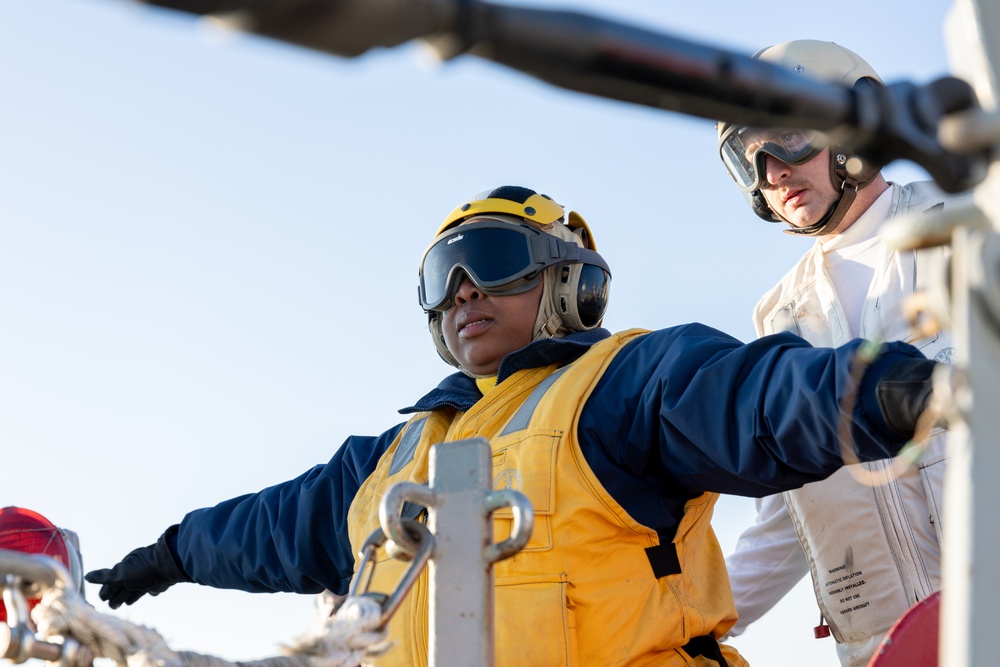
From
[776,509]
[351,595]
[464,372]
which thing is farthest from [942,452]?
[351,595]

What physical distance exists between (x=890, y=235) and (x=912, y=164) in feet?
0.38

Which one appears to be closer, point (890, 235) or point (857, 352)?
point (890, 235)

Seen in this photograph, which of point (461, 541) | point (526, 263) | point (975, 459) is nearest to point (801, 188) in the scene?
point (526, 263)

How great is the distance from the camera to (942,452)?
13.2ft

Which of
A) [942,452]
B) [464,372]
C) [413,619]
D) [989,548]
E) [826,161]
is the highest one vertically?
[826,161]

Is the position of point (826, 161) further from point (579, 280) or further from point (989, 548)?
point (989, 548)

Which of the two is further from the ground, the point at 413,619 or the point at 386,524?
the point at 413,619

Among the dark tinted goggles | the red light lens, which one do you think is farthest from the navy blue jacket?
the red light lens

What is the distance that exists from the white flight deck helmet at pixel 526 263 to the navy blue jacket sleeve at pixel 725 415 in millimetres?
488

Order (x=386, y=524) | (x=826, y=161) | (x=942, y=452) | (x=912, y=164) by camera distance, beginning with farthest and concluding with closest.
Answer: (x=826, y=161) < (x=942, y=452) < (x=386, y=524) < (x=912, y=164)

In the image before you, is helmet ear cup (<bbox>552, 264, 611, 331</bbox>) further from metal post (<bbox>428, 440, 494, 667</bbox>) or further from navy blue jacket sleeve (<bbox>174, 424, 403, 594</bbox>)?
metal post (<bbox>428, 440, 494, 667</bbox>)

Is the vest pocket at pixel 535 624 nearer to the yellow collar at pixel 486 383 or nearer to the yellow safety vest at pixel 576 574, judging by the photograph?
the yellow safety vest at pixel 576 574

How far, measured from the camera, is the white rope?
72.9 inches

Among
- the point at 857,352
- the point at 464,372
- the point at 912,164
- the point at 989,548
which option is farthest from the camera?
the point at 464,372
